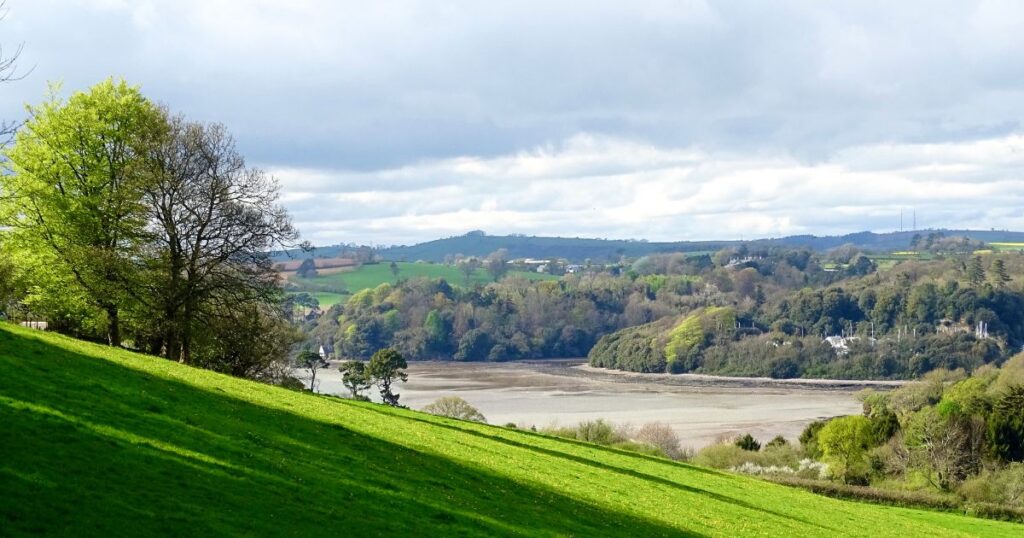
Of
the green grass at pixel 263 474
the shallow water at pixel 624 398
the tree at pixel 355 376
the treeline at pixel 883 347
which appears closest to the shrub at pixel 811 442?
the shallow water at pixel 624 398

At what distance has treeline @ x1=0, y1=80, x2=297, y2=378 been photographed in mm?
37562

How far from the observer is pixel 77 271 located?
3719 cm

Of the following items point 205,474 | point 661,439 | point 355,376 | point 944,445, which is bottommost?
point 661,439

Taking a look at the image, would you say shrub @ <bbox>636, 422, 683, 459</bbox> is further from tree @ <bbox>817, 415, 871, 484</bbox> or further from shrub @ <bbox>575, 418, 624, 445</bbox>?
tree @ <bbox>817, 415, 871, 484</bbox>

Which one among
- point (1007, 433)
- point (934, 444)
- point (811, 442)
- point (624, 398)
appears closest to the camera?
point (934, 444)

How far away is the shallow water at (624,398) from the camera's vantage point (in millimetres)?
110025

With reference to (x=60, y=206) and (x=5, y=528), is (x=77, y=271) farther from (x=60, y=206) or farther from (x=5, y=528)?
(x=5, y=528)

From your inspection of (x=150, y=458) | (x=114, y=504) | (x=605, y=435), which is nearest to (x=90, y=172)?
Answer: (x=150, y=458)

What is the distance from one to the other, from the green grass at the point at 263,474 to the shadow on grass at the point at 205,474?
4 cm

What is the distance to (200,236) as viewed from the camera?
40.4 meters

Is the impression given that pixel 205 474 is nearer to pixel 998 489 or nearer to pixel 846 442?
pixel 998 489

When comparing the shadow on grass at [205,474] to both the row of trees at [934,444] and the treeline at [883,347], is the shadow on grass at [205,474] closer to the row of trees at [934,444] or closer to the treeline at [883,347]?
the row of trees at [934,444]

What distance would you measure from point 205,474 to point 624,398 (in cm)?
13016

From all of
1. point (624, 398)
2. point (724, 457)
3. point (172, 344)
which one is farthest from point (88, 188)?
point (624, 398)
